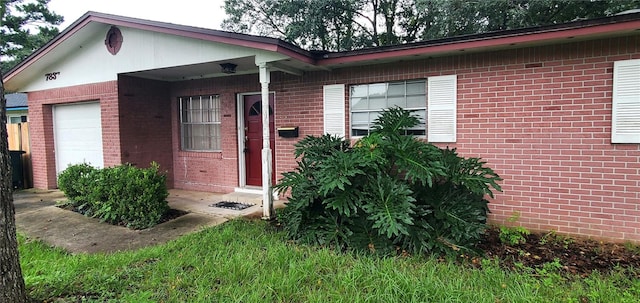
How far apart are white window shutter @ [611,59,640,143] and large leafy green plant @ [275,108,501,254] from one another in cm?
152

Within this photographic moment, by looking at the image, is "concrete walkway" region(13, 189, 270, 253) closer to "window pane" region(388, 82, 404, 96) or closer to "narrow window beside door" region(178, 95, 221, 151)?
"narrow window beside door" region(178, 95, 221, 151)

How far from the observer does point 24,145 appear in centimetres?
900

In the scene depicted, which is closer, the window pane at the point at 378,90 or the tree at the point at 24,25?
the window pane at the point at 378,90

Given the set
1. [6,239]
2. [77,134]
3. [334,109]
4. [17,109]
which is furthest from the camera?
[17,109]

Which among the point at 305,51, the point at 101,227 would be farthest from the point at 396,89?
the point at 101,227

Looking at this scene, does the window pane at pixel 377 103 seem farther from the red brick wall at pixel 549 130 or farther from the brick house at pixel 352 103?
the red brick wall at pixel 549 130

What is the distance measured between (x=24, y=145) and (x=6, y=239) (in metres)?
8.72

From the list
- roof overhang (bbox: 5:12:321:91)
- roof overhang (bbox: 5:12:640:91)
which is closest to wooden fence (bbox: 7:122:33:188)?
roof overhang (bbox: 5:12:321:91)

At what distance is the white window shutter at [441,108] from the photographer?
4973mm

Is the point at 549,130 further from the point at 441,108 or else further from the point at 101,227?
the point at 101,227

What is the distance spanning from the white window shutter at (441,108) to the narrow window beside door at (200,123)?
4.62m

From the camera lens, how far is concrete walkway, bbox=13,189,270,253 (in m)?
4.43

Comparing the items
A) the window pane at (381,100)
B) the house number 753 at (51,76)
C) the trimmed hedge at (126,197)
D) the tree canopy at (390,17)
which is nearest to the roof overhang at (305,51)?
the house number 753 at (51,76)

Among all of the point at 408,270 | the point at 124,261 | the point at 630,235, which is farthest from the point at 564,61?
the point at 124,261
